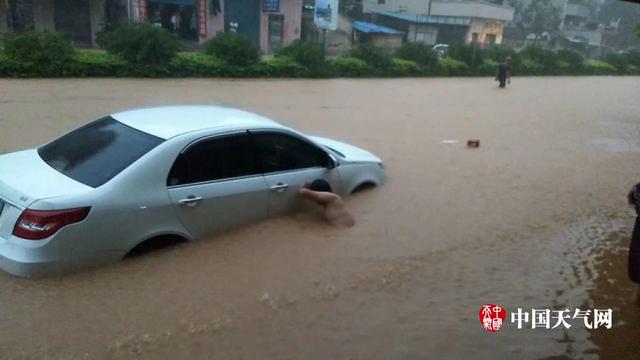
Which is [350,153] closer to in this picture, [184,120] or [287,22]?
[184,120]

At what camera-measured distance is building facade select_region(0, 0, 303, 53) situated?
26125 mm

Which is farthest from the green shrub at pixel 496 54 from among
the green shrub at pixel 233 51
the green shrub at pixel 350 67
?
the green shrub at pixel 233 51

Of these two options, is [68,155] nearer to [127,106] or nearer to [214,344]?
[214,344]

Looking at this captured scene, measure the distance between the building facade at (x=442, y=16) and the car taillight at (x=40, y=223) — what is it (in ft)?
146

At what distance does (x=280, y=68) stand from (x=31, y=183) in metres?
18.1

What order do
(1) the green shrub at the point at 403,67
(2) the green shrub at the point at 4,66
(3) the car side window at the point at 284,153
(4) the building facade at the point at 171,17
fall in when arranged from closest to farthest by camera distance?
(3) the car side window at the point at 284,153
(2) the green shrub at the point at 4,66
(4) the building facade at the point at 171,17
(1) the green shrub at the point at 403,67

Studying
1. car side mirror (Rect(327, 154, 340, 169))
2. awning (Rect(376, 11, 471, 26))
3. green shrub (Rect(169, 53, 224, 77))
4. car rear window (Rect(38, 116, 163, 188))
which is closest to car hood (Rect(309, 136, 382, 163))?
car side mirror (Rect(327, 154, 340, 169))

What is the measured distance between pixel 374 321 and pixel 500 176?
194 inches

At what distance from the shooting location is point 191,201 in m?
4.33

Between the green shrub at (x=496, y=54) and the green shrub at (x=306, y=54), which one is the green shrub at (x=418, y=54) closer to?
the green shrub at (x=496, y=54)

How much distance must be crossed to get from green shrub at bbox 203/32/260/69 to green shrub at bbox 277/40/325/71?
2008 mm

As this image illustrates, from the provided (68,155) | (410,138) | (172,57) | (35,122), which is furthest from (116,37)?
(68,155)

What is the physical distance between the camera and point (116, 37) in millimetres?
18562

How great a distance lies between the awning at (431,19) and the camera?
1780 inches
